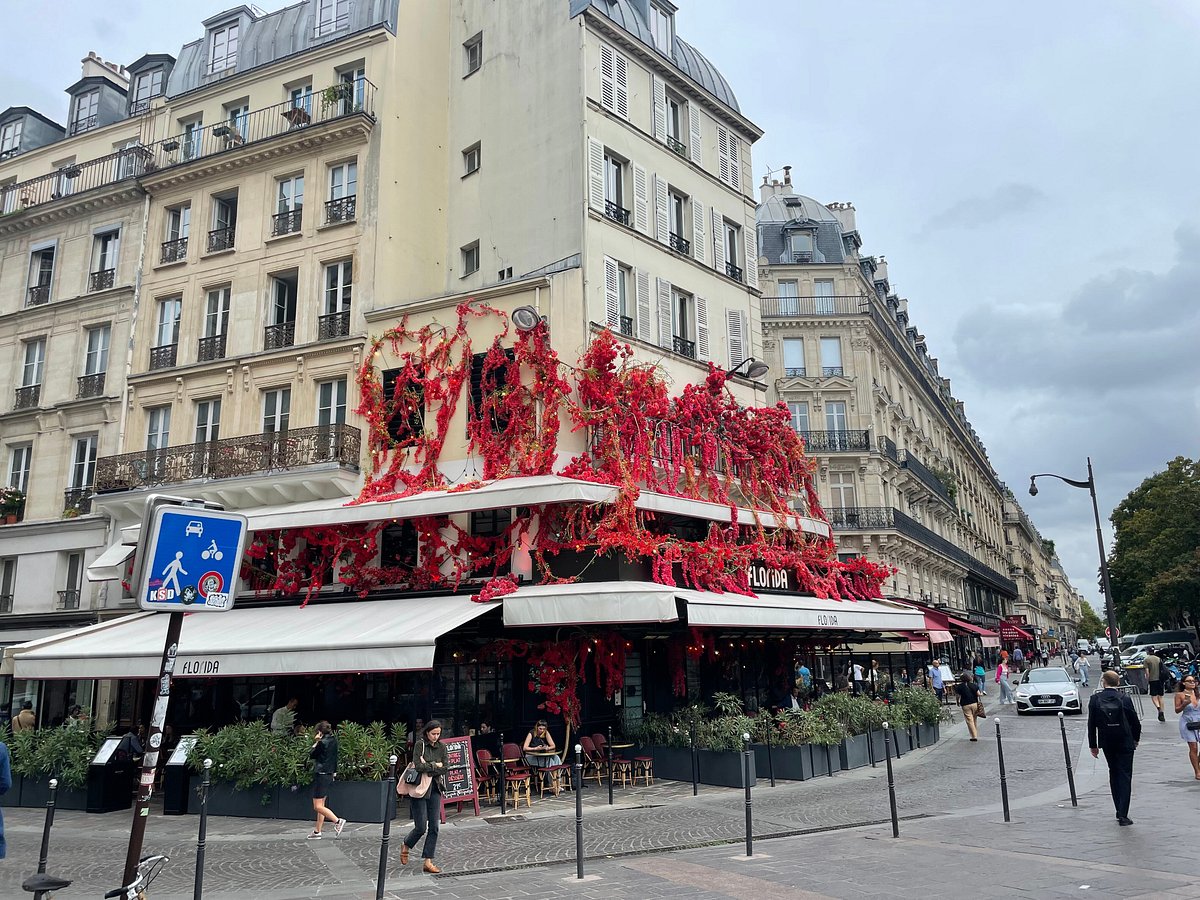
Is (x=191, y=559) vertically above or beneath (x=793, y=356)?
beneath

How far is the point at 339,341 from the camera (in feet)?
66.2

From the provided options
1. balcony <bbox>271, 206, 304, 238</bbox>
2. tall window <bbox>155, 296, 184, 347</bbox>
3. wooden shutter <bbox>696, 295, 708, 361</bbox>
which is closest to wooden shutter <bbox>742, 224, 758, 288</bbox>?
wooden shutter <bbox>696, 295, 708, 361</bbox>

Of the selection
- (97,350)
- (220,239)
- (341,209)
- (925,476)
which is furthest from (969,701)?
(925,476)

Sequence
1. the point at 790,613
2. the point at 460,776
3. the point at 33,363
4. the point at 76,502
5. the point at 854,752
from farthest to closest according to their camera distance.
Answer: the point at 33,363 → the point at 76,502 → the point at 854,752 → the point at 790,613 → the point at 460,776

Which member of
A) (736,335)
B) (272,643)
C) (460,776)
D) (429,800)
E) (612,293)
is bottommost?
(460,776)

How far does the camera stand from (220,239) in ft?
75.6

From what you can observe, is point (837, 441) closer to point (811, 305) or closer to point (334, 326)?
point (811, 305)

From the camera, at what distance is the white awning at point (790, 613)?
1520cm

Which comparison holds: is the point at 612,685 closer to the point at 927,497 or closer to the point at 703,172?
the point at 703,172

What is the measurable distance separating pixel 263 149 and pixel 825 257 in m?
27.6

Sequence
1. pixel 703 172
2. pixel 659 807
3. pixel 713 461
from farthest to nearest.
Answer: pixel 703 172 < pixel 713 461 < pixel 659 807

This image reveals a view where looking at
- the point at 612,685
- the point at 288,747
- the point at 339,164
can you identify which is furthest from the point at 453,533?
the point at 339,164

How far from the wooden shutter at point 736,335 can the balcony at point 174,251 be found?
14055 millimetres

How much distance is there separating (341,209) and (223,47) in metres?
7.90
